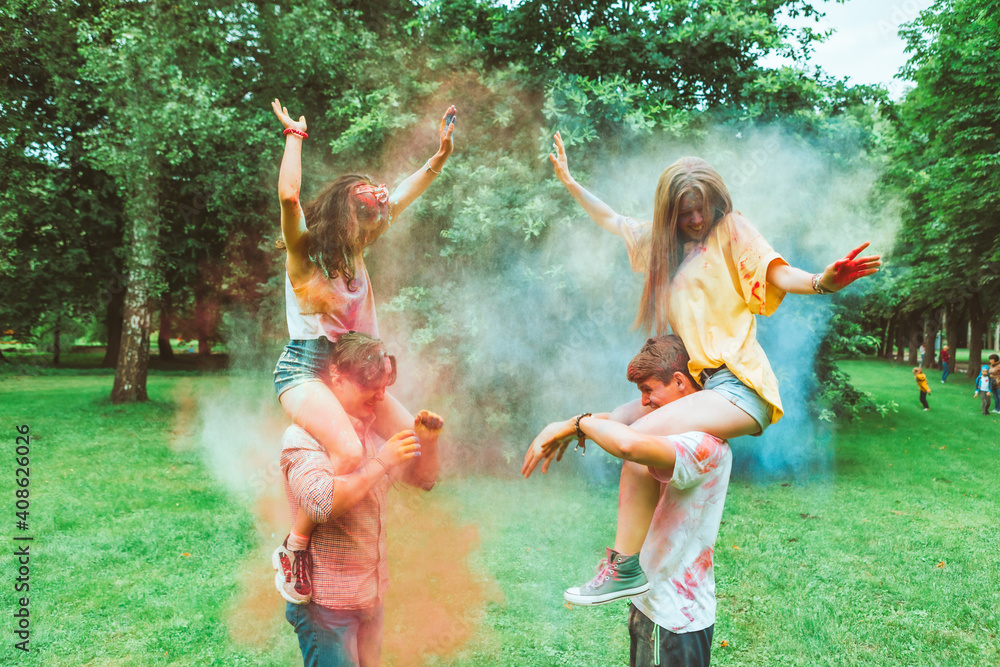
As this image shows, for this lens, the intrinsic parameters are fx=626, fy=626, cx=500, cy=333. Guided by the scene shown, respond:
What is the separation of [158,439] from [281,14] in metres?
7.66

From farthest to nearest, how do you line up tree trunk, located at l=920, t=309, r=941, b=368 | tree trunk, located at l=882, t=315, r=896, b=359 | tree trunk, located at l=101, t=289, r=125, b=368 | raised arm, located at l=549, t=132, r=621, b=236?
tree trunk, located at l=882, t=315, r=896, b=359 < tree trunk, located at l=920, t=309, r=941, b=368 < tree trunk, located at l=101, t=289, r=125, b=368 < raised arm, located at l=549, t=132, r=621, b=236

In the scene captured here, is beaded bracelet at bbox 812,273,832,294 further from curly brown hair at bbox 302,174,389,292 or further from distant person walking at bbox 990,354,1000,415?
distant person walking at bbox 990,354,1000,415

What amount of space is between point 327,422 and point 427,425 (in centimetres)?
37

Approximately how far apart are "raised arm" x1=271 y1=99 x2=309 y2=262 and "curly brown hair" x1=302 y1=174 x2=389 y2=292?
0.05 m

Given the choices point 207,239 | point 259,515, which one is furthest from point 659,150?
point 207,239

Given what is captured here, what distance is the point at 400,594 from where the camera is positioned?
16.8 ft

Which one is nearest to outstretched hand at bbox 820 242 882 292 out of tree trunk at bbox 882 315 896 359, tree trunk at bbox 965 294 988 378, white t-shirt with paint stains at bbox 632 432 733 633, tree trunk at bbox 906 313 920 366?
white t-shirt with paint stains at bbox 632 432 733 633

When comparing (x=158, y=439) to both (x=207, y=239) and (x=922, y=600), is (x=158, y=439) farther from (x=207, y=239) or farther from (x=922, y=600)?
(x=922, y=600)

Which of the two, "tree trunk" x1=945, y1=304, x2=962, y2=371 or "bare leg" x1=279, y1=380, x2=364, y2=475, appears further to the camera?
"tree trunk" x1=945, y1=304, x2=962, y2=371

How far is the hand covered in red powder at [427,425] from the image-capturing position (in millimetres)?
2352

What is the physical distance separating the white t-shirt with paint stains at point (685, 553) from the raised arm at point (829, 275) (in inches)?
25.3

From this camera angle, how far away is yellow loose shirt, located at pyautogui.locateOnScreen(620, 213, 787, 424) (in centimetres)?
235

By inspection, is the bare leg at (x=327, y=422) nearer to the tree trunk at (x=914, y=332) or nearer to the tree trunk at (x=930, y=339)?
the tree trunk at (x=914, y=332)

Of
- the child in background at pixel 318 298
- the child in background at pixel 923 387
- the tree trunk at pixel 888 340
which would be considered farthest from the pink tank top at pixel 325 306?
the tree trunk at pixel 888 340
